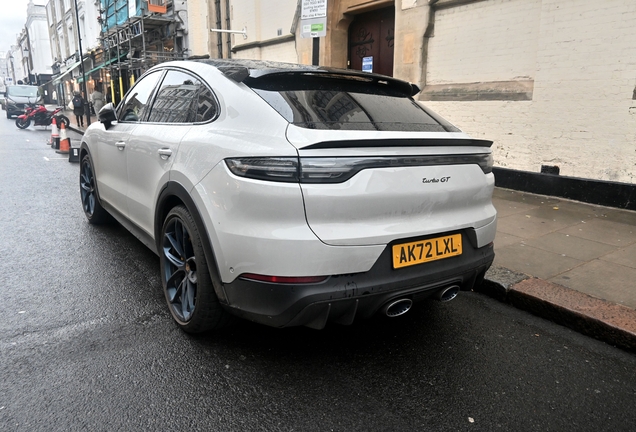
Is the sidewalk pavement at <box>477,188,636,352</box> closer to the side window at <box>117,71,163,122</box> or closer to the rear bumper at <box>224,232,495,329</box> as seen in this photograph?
the rear bumper at <box>224,232,495,329</box>

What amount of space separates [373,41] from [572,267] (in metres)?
8.09

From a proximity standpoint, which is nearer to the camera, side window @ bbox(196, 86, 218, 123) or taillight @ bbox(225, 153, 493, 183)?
taillight @ bbox(225, 153, 493, 183)

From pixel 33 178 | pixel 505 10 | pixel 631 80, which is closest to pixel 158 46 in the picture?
pixel 33 178

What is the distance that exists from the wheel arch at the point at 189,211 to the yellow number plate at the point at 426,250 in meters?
0.94

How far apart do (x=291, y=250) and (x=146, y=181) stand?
1.68 meters

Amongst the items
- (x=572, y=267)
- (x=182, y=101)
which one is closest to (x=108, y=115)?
(x=182, y=101)

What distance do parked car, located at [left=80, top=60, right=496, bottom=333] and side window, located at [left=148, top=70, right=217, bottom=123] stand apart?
0.02 m

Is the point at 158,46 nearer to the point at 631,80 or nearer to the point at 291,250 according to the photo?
the point at 631,80

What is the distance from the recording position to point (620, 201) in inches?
236

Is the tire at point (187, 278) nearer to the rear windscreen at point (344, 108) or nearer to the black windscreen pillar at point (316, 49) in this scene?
the rear windscreen at point (344, 108)

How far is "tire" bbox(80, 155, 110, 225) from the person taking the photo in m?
5.11

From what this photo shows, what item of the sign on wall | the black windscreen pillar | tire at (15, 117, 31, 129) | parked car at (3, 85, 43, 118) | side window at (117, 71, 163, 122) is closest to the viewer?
side window at (117, 71, 163, 122)

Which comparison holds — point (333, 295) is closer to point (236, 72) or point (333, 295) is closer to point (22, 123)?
point (236, 72)

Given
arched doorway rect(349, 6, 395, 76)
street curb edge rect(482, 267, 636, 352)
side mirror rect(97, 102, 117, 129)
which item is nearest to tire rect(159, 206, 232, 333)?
side mirror rect(97, 102, 117, 129)
